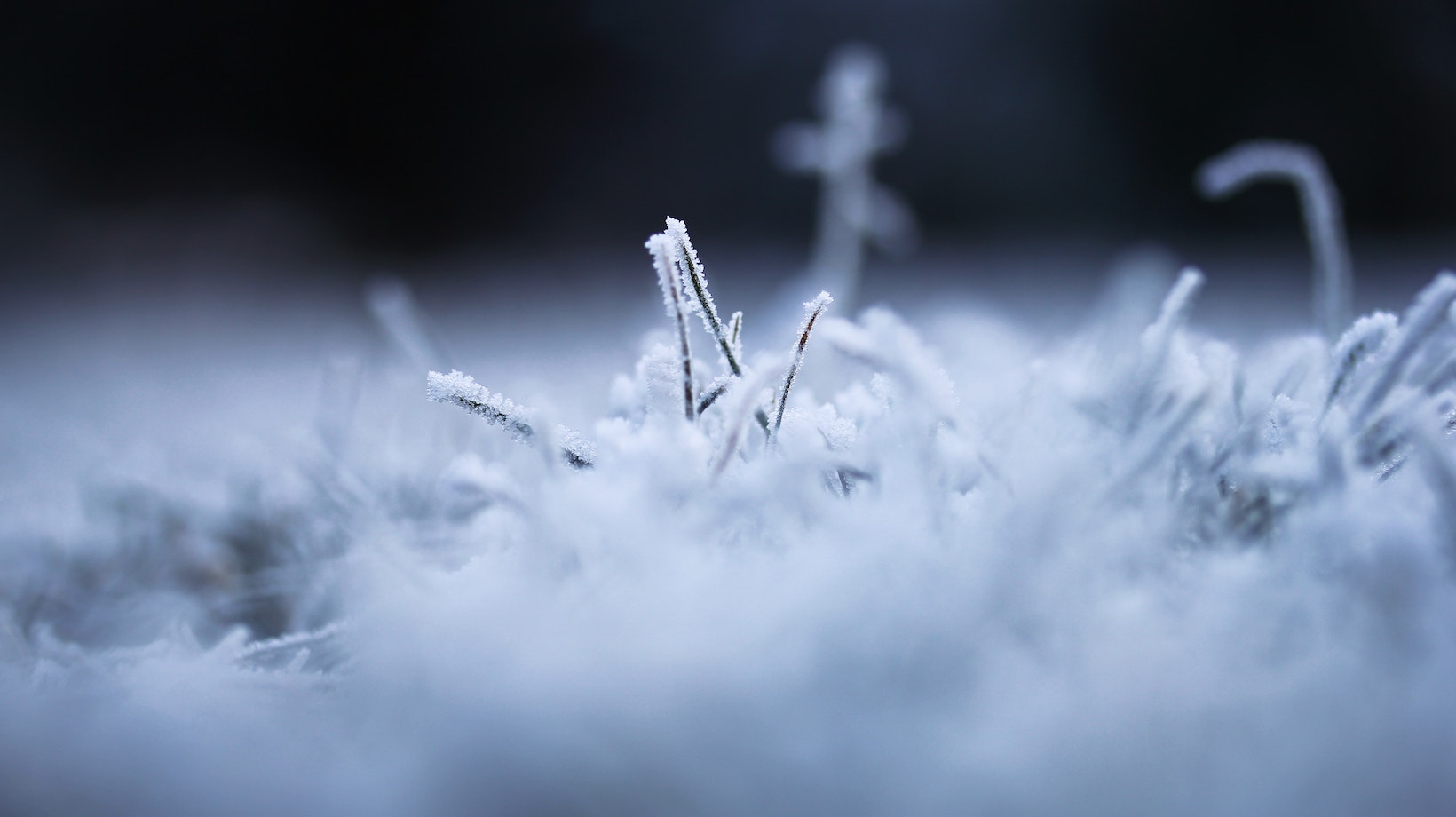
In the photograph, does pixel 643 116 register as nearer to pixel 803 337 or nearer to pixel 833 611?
pixel 803 337

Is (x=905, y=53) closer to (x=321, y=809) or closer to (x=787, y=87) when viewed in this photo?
(x=787, y=87)

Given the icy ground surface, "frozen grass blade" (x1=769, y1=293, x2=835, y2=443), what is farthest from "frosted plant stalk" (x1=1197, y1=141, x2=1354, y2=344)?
"frozen grass blade" (x1=769, y1=293, x2=835, y2=443)

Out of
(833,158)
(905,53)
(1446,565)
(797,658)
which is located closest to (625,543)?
(797,658)

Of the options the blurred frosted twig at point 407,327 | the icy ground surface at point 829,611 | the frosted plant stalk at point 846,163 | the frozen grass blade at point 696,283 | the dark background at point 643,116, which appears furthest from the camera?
the dark background at point 643,116

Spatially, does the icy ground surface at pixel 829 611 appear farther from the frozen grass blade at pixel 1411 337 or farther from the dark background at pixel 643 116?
the dark background at pixel 643 116

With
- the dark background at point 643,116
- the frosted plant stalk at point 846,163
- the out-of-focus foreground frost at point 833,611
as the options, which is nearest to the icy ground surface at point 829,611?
the out-of-focus foreground frost at point 833,611

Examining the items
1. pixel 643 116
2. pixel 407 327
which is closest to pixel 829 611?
pixel 407 327

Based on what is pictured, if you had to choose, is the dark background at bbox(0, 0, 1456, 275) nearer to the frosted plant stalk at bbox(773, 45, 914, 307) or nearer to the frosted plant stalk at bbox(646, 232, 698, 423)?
the frosted plant stalk at bbox(773, 45, 914, 307)

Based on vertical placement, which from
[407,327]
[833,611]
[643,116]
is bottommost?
[833,611]
